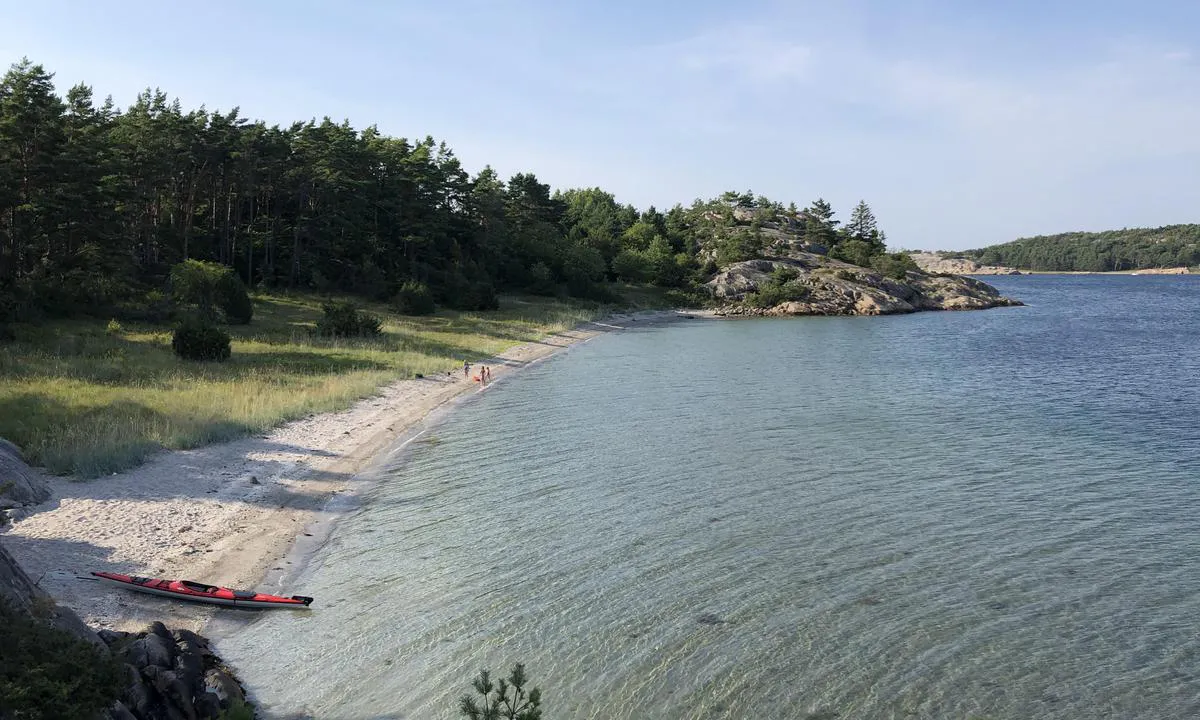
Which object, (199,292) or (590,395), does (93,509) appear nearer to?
(590,395)

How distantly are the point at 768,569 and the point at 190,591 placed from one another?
11.7 meters

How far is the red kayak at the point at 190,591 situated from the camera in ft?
46.1

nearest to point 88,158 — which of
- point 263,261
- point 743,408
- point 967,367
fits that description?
point 263,261

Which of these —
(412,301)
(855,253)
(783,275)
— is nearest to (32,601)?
(412,301)

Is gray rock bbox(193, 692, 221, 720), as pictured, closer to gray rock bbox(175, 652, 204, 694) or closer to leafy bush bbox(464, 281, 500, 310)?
gray rock bbox(175, 652, 204, 694)

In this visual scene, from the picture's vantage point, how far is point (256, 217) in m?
71.3

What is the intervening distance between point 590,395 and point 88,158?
110 ft

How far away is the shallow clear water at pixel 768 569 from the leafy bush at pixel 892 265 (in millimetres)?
86042

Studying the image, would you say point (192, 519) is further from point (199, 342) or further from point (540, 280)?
point (540, 280)

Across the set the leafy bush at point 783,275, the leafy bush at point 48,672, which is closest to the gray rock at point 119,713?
the leafy bush at point 48,672

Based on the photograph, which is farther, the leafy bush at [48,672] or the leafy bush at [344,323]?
the leafy bush at [344,323]

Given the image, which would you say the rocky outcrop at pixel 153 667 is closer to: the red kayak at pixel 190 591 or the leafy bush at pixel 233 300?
the red kayak at pixel 190 591

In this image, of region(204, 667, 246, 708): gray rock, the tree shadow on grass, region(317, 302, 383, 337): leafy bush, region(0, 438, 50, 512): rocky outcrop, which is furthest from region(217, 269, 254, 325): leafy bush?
region(204, 667, 246, 708): gray rock

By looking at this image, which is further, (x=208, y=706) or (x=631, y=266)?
(x=631, y=266)
